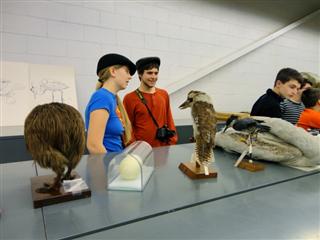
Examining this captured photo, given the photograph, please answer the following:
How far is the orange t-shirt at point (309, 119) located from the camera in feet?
5.78

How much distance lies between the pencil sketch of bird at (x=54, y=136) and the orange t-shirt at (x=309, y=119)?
1.73 metres

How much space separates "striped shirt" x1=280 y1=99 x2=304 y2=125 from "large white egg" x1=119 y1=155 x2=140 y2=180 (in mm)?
1405

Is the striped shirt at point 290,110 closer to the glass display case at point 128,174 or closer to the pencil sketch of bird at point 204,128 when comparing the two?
the pencil sketch of bird at point 204,128

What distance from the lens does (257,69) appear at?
3.61 m

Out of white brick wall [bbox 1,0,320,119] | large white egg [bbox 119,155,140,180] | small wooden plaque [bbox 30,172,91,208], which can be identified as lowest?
small wooden plaque [bbox 30,172,91,208]

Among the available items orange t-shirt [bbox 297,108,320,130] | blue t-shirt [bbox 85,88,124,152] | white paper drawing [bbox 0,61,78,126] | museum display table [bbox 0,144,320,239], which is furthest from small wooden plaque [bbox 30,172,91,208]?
orange t-shirt [bbox 297,108,320,130]

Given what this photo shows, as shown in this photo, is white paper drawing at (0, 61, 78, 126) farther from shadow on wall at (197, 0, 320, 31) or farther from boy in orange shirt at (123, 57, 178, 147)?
shadow on wall at (197, 0, 320, 31)

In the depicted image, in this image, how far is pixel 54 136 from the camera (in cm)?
56

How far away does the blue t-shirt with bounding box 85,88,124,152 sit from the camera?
1051 mm

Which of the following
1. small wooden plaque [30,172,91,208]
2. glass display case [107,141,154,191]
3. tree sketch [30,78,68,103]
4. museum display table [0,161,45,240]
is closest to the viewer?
museum display table [0,161,45,240]

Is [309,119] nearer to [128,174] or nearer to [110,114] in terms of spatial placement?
[110,114]

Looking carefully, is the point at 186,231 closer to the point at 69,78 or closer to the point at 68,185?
the point at 68,185

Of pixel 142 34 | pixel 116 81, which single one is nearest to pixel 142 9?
pixel 142 34

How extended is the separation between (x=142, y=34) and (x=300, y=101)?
169cm
